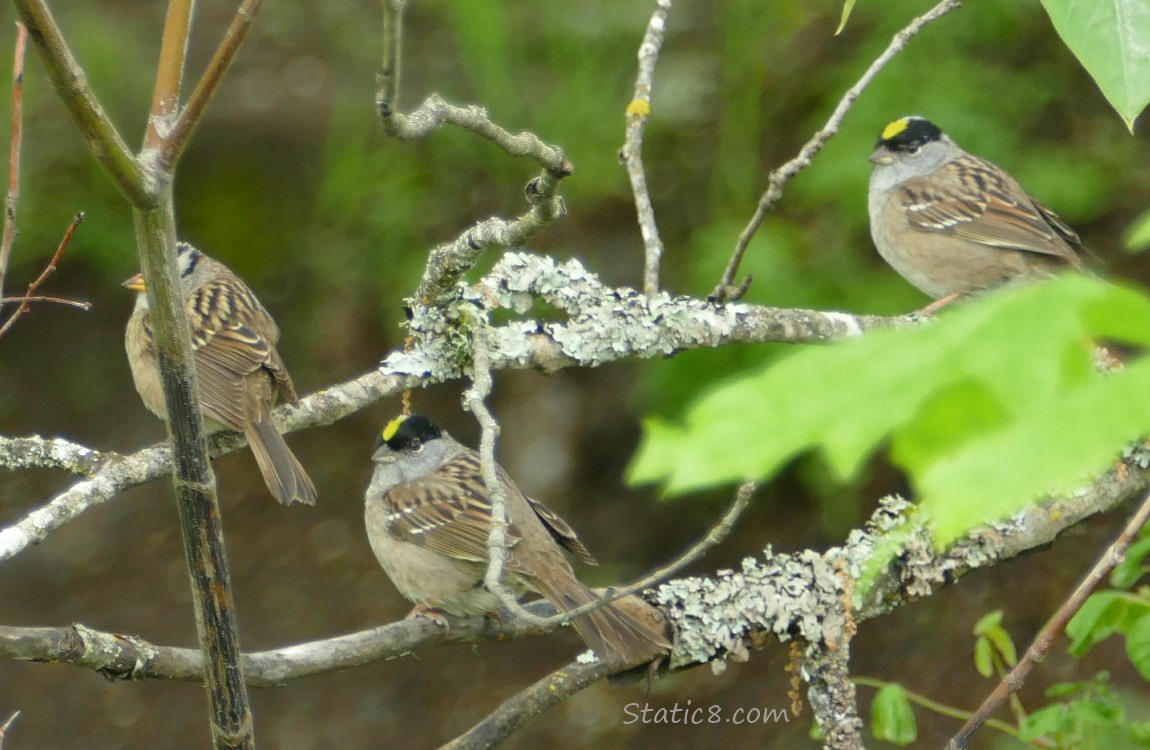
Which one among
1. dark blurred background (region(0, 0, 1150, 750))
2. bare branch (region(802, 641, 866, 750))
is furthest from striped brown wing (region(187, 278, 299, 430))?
bare branch (region(802, 641, 866, 750))

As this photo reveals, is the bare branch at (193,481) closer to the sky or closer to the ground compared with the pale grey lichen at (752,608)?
closer to the sky

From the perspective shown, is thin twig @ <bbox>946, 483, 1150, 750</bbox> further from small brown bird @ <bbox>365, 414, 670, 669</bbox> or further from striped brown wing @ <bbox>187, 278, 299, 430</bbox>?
striped brown wing @ <bbox>187, 278, 299, 430</bbox>

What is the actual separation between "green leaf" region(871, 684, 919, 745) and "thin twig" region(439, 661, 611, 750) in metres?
0.67

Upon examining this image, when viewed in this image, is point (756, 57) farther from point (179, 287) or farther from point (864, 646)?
point (179, 287)

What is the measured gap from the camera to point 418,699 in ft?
22.8

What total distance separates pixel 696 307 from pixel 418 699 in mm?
4417

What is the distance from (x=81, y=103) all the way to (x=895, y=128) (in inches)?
171

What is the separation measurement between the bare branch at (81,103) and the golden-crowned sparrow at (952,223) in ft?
12.8

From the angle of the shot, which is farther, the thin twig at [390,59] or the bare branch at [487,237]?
the bare branch at [487,237]

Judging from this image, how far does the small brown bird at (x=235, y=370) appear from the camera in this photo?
4.12 m

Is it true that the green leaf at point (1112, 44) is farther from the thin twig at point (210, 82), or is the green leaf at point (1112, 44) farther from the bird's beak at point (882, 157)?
the bird's beak at point (882, 157)

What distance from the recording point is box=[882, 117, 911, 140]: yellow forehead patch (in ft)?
17.2

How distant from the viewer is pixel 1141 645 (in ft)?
8.54

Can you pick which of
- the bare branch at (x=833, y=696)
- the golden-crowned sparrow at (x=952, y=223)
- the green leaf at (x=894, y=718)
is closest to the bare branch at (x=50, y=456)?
the bare branch at (x=833, y=696)
